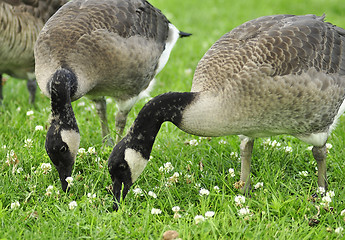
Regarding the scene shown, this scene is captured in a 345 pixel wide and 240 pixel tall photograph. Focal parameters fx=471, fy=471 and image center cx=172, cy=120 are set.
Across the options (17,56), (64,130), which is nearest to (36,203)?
(64,130)

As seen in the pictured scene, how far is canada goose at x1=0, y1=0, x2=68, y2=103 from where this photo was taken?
670 cm

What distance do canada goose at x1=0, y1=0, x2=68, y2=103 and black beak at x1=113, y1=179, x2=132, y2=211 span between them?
336 centimetres

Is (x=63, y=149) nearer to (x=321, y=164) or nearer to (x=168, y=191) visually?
(x=168, y=191)

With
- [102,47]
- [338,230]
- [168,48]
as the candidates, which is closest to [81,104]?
[168,48]

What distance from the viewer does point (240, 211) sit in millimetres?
4184

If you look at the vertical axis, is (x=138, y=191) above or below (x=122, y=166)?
below

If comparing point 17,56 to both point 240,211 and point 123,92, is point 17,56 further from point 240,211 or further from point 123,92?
point 240,211

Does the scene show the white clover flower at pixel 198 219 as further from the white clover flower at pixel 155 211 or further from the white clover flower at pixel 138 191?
the white clover flower at pixel 138 191

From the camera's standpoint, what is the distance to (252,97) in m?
4.34

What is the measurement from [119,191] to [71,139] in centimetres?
74

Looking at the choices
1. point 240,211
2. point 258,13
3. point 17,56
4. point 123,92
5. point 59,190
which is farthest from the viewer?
point 258,13

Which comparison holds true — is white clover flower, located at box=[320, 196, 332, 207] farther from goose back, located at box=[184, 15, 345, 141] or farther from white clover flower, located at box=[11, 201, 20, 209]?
white clover flower, located at box=[11, 201, 20, 209]

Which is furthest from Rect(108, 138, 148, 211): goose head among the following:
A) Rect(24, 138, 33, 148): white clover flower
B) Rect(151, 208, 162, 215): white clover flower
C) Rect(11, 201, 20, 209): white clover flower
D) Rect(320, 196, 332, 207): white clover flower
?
Rect(320, 196, 332, 207): white clover flower

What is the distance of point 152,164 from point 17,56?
2.93 m
